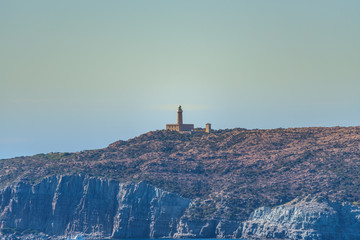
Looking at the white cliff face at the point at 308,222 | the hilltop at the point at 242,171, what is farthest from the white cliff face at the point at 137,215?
the hilltop at the point at 242,171

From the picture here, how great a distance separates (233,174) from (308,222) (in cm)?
2981

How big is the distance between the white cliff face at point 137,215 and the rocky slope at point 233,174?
1.26 feet

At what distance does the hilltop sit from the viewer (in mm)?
171625

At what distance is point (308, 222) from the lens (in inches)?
6240

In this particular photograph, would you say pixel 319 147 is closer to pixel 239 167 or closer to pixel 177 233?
pixel 239 167

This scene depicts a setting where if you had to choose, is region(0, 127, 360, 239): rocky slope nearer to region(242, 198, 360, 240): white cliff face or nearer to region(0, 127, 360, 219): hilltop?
region(0, 127, 360, 219): hilltop

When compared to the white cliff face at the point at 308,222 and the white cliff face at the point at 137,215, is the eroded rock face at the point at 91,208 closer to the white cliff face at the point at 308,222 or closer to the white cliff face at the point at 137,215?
the white cliff face at the point at 137,215

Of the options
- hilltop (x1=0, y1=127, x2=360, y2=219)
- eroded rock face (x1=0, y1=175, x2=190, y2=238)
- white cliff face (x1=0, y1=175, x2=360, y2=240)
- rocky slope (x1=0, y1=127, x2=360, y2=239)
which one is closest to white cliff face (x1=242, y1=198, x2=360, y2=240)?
white cliff face (x1=0, y1=175, x2=360, y2=240)

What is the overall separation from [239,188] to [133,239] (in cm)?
2186

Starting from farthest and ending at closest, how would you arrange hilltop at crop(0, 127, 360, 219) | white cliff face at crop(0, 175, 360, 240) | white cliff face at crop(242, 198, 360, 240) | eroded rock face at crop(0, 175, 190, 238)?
eroded rock face at crop(0, 175, 190, 238)
hilltop at crop(0, 127, 360, 219)
white cliff face at crop(0, 175, 360, 240)
white cliff face at crop(242, 198, 360, 240)

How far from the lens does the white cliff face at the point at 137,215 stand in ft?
524

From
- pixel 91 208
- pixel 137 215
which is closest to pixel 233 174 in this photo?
pixel 137 215

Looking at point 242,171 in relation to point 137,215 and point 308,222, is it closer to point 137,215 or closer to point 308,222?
point 137,215

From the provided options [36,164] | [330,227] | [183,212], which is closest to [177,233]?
[183,212]
